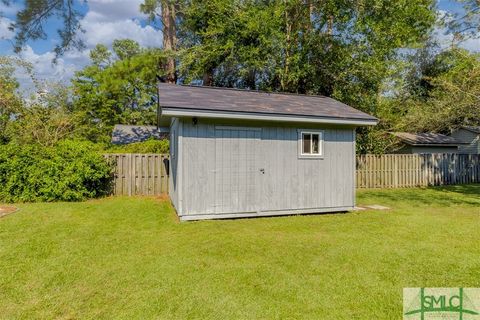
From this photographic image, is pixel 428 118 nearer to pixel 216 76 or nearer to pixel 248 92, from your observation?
pixel 216 76

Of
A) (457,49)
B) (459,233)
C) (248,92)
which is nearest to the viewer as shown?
(459,233)

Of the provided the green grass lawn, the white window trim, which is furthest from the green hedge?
the white window trim

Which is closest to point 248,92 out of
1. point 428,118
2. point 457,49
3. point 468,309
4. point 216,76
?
point 468,309

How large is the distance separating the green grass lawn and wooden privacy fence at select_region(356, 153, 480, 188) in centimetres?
614

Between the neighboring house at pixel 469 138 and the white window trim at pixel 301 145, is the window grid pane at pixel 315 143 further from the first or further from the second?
the neighboring house at pixel 469 138

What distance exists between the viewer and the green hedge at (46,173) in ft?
27.0

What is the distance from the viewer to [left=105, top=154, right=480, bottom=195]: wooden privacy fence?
9.76 m

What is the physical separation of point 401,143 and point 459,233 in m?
14.3

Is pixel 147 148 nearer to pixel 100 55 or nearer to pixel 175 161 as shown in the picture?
pixel 175 161

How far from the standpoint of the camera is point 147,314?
9.12ft

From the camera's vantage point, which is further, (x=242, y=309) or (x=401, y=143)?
(x=401, y=143)

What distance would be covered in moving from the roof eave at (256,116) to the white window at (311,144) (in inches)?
16.6

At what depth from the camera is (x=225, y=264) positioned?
13.3 ft

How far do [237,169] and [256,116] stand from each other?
1271mm
